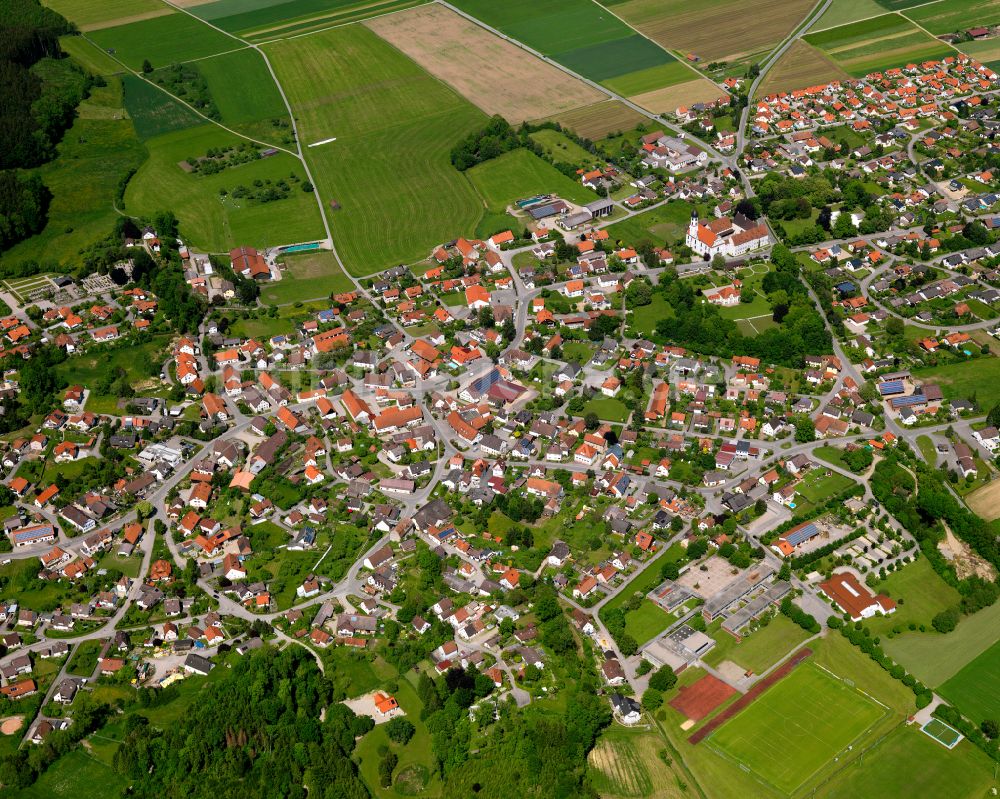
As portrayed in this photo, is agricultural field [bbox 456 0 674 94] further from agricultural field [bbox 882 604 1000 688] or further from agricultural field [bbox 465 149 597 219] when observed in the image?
agricultural field [bbox 882 604 1000 688]

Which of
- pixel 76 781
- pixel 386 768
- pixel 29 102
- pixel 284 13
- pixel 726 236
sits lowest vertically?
pixel 76 781

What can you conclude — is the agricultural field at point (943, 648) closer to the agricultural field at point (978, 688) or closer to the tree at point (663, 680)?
the agricultural field at point (978, 688)

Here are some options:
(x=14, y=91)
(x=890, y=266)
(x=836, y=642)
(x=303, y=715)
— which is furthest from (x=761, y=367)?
(x=14, y=91)

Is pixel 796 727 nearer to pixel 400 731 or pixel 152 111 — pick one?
pixel 400 731

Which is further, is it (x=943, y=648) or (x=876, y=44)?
(x=876, y=44)

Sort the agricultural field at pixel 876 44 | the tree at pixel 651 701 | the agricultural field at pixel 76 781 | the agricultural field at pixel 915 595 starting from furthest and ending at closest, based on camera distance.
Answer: the agricultural field at pixel 876 44, the agricultural field at pixel 915 595, the tree at pixel 651 701, the agricultural field at pixel 76 781

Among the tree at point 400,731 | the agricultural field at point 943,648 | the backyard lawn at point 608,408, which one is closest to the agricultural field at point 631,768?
the tree at point 400,731

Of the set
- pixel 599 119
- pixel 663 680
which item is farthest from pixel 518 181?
pixel 663 680
